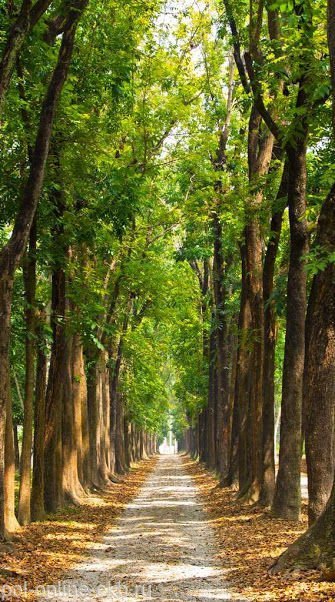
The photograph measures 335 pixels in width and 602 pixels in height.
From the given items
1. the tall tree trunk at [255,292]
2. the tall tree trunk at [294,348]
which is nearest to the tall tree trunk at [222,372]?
the tall tree trunk at [255,292]

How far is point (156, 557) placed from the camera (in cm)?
1142

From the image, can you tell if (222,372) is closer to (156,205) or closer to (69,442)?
(156,205)

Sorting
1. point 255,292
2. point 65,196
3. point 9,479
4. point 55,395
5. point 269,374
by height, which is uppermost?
point 65,196

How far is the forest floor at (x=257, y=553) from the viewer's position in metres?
7.98

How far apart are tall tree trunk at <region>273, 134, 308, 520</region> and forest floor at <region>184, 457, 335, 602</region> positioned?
0.58 m

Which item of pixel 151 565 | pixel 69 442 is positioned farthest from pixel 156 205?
pixel 151 565

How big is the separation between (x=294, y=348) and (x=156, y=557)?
15.6 feet

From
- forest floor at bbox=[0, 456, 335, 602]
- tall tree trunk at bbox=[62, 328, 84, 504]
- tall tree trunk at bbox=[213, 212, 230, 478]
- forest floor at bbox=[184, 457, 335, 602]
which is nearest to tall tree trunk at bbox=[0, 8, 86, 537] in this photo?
forest floor at bbox=[0, 456, 335, 602]

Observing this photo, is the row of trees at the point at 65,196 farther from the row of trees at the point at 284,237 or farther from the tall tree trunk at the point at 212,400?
the tall tree trunk at the point at 212,400

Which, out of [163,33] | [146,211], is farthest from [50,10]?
[146,211]

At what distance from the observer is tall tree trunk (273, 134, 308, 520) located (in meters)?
13.3

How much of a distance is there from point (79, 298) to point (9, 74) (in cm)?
796

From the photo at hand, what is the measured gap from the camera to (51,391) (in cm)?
1620

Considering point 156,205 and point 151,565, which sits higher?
point 156,205
